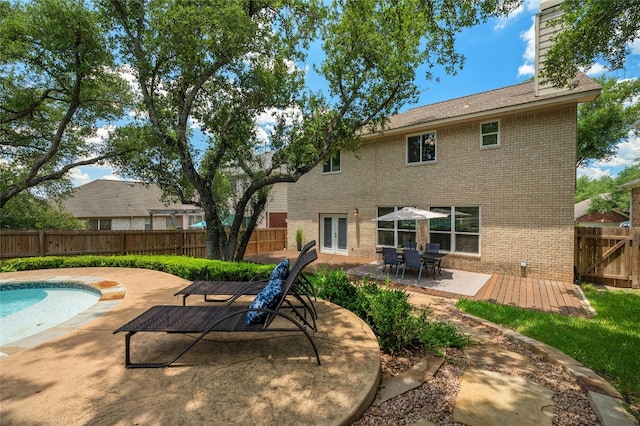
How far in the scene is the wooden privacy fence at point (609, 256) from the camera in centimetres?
811

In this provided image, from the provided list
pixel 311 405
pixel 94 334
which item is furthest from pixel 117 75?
pixel 311 405

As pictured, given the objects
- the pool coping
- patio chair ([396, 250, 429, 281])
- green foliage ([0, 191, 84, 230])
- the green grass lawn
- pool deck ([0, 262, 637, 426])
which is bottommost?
the green grass lawn

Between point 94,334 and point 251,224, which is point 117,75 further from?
point 94,334

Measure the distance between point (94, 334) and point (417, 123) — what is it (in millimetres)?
11495

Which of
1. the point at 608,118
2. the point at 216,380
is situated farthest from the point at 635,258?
the point at 608,118

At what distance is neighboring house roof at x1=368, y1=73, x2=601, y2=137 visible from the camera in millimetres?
8297

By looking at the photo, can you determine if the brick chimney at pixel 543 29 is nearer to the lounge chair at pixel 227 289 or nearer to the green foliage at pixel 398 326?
the green foliage at pixel 398 326

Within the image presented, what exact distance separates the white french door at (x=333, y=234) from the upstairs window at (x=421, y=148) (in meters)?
4.43

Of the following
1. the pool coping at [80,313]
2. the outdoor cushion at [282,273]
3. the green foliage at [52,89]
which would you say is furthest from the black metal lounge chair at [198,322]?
the green foliage at [52,89]

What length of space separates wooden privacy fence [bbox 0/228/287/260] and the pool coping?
12.1 ft

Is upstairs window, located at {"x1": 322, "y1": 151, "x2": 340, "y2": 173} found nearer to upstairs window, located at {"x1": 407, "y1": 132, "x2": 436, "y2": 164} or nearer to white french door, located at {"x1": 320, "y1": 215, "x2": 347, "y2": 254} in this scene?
white french door, located at {"x1": 320, "y1": 215, "x2": 347, "y2": 254}

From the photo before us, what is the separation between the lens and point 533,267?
930 centimetres

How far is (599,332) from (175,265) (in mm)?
9668

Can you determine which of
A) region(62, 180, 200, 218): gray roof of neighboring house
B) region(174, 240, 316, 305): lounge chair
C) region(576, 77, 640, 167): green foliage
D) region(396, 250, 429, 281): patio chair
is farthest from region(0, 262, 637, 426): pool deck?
region(62, 180, 200, 218): gray roof of neighboring house
